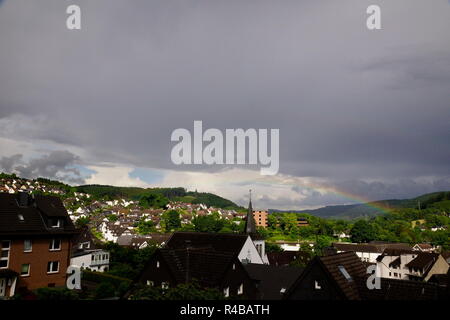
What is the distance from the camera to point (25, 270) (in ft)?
122

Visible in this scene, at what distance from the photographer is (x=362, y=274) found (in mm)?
31359

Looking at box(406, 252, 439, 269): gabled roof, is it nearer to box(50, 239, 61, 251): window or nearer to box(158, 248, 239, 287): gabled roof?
box(158, 248, 239, 287): gabled roof

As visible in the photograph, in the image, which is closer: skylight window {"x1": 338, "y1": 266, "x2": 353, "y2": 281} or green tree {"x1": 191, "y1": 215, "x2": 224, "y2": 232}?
skylight window {"x1": 338, "y1": 266, "x2": 353, "y2": 281}

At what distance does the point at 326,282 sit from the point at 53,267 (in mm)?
28672

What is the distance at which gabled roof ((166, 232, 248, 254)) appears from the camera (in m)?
64.0

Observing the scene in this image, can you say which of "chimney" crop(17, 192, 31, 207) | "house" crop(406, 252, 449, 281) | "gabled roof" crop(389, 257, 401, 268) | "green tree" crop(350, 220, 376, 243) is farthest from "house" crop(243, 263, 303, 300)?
"green tree" crop(350, 220, 376, 243)

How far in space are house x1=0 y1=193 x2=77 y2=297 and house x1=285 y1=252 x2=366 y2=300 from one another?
83.1 feet

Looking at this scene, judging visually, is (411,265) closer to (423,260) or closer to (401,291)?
(423,260)

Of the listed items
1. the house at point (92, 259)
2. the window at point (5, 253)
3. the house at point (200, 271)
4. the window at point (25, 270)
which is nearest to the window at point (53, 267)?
the window at point (25, 270)

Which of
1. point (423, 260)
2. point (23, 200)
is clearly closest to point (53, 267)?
point (23, 200)

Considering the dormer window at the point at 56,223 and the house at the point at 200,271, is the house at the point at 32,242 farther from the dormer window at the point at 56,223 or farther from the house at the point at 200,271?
the house at the point at 200,271
